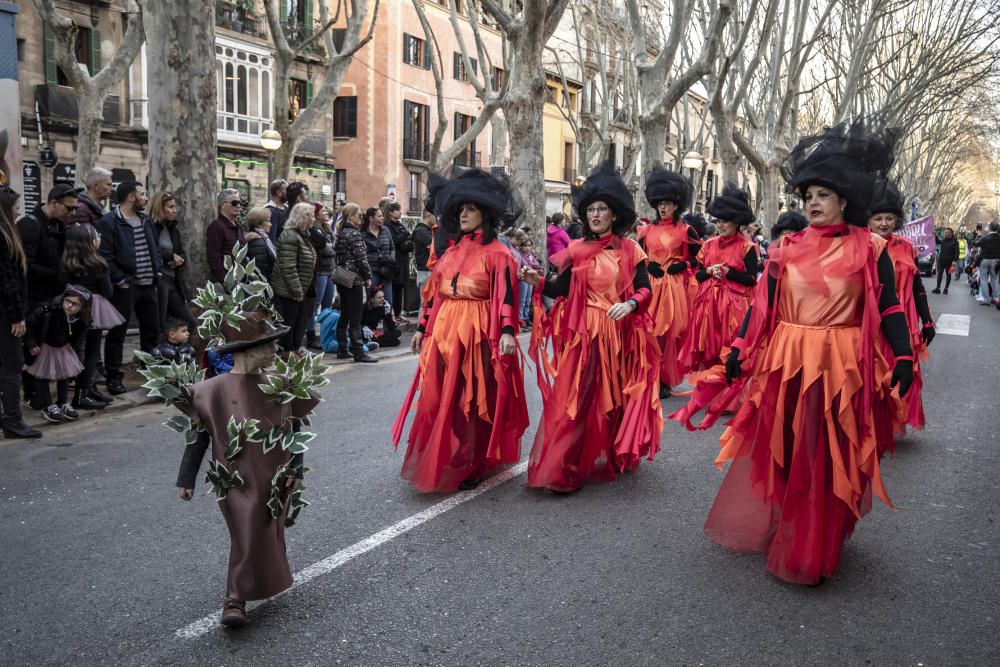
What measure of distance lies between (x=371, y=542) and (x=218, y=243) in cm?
564

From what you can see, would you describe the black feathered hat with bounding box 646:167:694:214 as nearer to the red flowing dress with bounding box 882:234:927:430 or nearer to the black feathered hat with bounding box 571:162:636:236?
the red flowing dress with bounding box 882:234:927:430

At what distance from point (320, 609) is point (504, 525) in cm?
134

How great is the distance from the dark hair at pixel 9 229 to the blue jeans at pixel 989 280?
20.5 metres

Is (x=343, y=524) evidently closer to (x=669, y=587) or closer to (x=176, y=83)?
(x=669, y=587)

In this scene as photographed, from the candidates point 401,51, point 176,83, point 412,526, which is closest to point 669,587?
point 412,526

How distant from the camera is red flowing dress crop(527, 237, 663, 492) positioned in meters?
5.52

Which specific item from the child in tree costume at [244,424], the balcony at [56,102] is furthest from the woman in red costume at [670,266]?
the balcony at [56,102]

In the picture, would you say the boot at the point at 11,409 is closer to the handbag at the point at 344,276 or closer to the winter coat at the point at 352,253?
the handbag at the point at 344,276

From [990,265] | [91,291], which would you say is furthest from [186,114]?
[990,265]

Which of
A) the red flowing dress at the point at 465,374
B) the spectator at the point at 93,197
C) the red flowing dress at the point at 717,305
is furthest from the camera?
the red flowing dress at the point at 717,305

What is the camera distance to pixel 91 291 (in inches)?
298

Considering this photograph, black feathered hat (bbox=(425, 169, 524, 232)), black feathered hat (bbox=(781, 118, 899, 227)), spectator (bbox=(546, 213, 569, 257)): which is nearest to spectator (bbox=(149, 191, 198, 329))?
black feathered hat (bbox=(425, 169, 524, 232))

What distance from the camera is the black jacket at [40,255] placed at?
6.99m

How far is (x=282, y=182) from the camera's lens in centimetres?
1063
